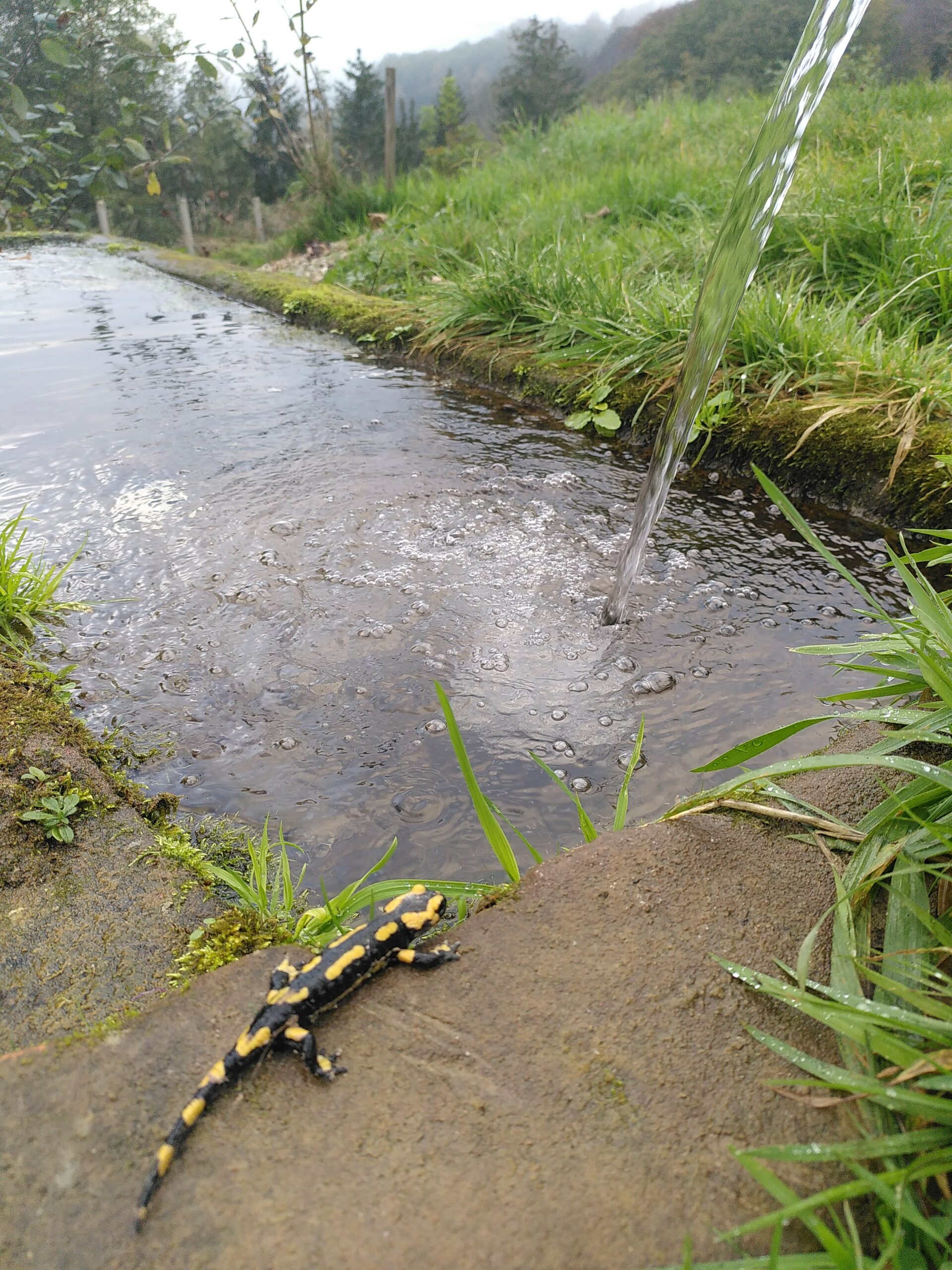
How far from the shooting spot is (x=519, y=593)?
12.1 feet

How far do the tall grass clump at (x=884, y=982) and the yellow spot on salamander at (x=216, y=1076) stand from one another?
90 centimetres

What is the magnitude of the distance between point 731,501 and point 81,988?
4038 millimetres

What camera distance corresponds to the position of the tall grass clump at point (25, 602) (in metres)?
3.21

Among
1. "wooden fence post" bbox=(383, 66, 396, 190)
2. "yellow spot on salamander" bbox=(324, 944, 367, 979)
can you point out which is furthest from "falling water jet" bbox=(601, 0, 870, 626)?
"wooden fence post" bbox=(383, 66, 396, 190)

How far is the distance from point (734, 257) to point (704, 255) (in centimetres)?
247

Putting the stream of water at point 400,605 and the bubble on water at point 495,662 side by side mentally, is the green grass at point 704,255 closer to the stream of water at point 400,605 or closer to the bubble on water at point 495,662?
the stream of water at point 400,605

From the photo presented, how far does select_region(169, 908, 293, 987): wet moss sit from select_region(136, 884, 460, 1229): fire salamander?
0.18 metres

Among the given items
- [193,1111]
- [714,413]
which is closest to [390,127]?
[714,413]

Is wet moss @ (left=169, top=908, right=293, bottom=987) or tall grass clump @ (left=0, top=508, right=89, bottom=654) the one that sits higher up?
tall grass clump @ (left=0, top=508, right=89, bottom=654)

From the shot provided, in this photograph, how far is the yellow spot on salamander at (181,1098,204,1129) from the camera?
51.0 inches

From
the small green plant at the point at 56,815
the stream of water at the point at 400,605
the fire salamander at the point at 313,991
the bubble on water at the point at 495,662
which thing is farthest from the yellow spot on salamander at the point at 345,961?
the bubble on water at the point at 495,662

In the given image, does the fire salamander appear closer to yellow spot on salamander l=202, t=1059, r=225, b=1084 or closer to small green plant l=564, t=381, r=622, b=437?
yellow spot on salamander l=202, t=1059, r=225, b=1084

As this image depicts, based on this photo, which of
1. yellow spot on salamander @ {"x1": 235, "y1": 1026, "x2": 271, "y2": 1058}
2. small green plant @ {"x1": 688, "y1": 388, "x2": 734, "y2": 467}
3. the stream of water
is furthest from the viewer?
small green plant @ {"x1": 688, "y1": 388, "x2": 734, "y2": 467}

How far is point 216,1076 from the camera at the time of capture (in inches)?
53.7
